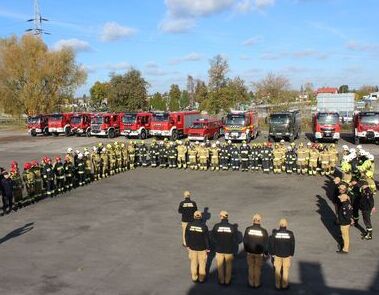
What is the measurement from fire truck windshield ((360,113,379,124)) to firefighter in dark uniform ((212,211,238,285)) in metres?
25.9

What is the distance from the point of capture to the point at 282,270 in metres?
9.02

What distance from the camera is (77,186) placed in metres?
19.7

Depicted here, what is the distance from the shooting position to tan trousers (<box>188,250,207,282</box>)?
30.7 feet

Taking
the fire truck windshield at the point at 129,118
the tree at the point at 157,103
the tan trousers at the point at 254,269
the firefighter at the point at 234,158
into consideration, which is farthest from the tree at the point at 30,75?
the tan trousers at the point at 254,269

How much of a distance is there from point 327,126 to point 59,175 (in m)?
21.7

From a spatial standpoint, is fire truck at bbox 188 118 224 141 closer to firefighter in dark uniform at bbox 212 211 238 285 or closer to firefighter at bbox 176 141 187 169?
firefighter at bbox 176 141 187 169

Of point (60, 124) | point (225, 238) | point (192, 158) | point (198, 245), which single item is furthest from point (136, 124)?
point (225, 238)

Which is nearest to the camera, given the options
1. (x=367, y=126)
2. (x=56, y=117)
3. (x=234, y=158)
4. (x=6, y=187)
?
(x=6, y=187)

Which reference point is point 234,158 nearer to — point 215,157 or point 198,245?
point 215,157

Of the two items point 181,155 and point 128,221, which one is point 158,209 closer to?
point 128,221

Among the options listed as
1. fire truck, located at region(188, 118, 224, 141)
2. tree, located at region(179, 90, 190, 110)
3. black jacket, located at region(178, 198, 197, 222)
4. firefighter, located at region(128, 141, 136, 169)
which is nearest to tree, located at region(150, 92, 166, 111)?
tree, located at region(179, 90, 190, 110)

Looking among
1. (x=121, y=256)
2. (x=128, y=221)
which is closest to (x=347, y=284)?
(x=121, y=256)

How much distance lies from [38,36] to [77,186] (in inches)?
2032

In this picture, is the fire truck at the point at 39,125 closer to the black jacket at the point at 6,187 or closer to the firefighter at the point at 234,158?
the firefighter at the point at 234,158
